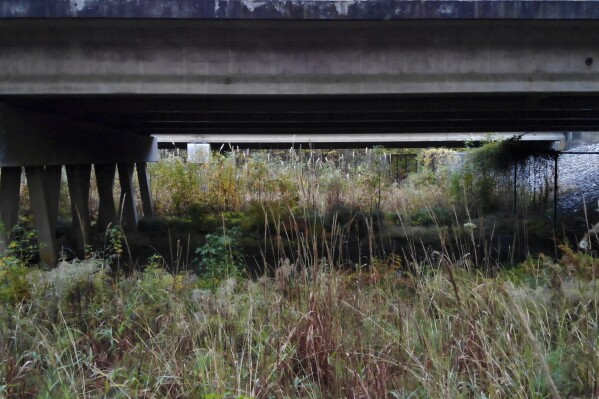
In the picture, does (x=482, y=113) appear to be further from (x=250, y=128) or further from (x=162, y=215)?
(x=162, y=215)

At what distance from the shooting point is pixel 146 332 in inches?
226

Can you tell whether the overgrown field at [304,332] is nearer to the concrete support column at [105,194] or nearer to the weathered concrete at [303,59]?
the weathered concrete at [303,59]

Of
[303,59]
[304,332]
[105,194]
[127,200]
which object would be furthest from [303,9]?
[127,200]

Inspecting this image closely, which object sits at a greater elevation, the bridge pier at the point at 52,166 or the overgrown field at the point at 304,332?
the bridge pier at the point at 52,166

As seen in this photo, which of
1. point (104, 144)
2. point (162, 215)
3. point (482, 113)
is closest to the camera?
point (482, 113)

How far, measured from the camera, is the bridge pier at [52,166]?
1073 cm

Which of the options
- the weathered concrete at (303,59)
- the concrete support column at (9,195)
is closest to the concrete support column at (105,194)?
the concrete support column at (9,195)

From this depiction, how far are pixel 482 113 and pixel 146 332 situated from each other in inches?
383

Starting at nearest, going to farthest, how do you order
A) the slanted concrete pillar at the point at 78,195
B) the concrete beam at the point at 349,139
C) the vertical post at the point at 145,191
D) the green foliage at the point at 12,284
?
1. the green foliage at the point at 12,284
2. the slanted concrete pillar at the point at 78,195
3. the vertical post at the point at 145,191
4. the concrete beam at the point at 349,139

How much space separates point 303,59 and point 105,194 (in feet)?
25.4

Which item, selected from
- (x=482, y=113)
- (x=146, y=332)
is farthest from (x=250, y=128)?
(x=146, y=332)

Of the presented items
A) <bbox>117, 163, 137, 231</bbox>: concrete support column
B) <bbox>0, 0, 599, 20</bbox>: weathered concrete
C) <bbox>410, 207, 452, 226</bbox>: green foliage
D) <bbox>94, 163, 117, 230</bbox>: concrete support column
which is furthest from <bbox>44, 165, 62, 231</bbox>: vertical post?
<bbox>410, 207, 452, 226</bbox>: green foliage

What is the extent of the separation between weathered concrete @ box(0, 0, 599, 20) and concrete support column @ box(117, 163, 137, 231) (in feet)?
24.0

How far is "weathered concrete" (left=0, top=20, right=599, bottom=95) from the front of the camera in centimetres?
969
